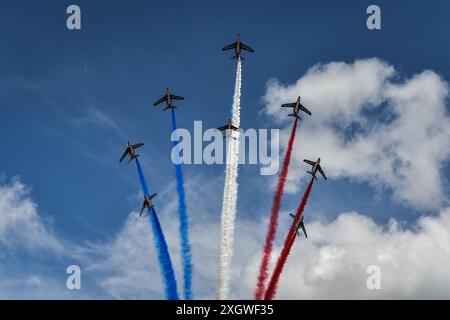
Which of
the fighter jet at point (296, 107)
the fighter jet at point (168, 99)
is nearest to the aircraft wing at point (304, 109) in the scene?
the fighter jet at point (296, 107)

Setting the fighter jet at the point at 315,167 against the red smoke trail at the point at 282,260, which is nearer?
the red smoke trail at the point at 282,260

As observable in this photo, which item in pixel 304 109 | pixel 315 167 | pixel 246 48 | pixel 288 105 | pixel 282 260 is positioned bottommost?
pixel 282 260

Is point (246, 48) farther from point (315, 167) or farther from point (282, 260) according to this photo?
point (282, 260)

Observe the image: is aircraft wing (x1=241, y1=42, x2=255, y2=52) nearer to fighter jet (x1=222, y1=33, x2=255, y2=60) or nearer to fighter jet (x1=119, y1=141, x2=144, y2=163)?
fighter jet (x1=222, y1=33, x2=255, y2=60)

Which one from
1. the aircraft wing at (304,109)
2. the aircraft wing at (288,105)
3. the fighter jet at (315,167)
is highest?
the aircraft wing at (288,105)

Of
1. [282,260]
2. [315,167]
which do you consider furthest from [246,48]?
[282,260]

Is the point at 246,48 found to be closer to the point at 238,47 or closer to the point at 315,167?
the point at 238,47

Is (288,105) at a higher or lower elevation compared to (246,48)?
lower

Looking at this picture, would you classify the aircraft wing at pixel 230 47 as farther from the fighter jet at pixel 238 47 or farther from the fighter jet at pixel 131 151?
the fighter jet at pixel 131 151

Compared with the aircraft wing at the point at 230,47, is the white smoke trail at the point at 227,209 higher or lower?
lower

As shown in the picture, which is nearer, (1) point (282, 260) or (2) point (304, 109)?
(1) point (282, 260)
